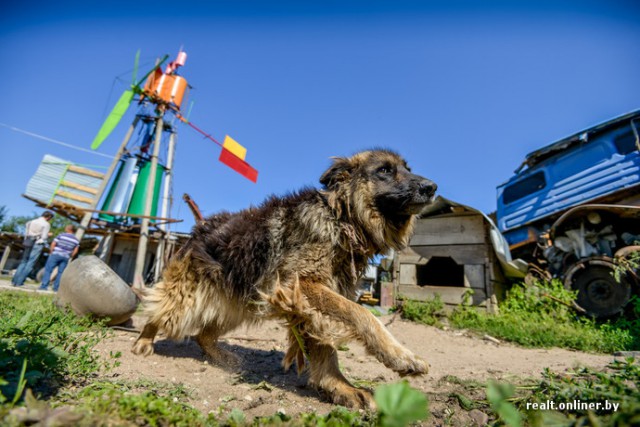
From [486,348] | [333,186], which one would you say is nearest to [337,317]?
[333,186]

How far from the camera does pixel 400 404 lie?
81 centimetres

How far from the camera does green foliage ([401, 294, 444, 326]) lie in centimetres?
701

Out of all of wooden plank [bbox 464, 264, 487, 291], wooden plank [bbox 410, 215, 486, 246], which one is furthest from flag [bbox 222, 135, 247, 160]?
wooden plank [bbox 464, 264, 487, 291]

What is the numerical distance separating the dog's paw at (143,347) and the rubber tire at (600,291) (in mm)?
7795

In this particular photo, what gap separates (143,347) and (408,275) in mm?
6563

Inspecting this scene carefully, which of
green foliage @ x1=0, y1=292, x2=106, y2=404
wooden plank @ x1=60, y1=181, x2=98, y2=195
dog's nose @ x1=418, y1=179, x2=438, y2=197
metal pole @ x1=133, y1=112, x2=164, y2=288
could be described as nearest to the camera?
green foliage @ x1=0, y1=292, x2=106, y2=404

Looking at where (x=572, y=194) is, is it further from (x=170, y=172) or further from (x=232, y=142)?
(x=170, y=172)

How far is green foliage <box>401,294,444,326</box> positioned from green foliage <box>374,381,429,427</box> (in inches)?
267

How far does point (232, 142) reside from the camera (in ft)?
41.5

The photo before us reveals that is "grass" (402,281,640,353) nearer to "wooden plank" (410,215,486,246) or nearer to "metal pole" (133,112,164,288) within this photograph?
"wooden plank" (410,215,486,246)

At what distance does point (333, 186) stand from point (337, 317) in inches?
54.7

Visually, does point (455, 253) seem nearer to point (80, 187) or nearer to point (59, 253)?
point (59, 253)

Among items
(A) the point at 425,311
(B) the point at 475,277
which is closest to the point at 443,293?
(A) the point at 425,311

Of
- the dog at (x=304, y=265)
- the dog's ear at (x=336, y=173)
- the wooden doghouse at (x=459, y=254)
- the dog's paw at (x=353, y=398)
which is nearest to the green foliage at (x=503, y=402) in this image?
the dog at (x=304, y=265)
